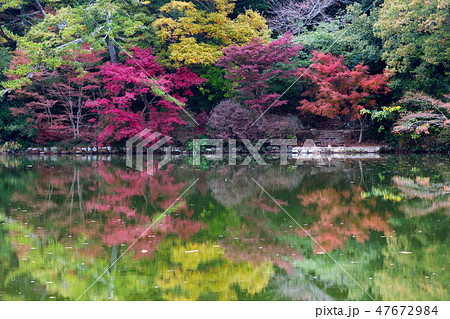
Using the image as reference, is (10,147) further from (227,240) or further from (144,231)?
(227,240)

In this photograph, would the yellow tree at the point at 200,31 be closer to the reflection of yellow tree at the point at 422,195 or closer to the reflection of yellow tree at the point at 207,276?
the reflection of yellow tree at the point at 422,195

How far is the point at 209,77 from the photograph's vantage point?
74.7ft

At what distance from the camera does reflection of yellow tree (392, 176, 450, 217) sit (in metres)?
7.72

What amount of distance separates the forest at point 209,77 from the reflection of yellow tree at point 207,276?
47.1 feet

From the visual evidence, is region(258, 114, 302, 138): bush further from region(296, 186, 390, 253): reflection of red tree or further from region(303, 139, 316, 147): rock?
region(296, 186, 390, 253): reflection of red tree

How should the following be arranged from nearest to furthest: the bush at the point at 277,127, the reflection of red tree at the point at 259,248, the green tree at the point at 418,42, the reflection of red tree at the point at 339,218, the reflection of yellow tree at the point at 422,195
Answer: the reflection of red tree at the point at 259,248 → the reflection of red tree at the point at 339,218 → the reflection of yellow tree at the point at 422,195 → the green tree at the point at 418,42 → the bush at the point at 277,127

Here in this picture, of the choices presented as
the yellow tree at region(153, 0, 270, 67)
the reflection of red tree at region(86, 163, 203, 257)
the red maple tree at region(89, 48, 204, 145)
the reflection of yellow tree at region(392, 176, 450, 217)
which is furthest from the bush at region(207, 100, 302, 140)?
the reflection of yellow tree at region(392, 176, 450, 217)

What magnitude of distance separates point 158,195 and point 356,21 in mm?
14989

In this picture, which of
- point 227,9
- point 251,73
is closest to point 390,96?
point 251,73

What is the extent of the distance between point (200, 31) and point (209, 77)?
6.70ft

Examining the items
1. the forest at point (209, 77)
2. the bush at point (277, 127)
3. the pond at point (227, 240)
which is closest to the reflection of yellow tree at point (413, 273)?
the pond at point (227, 240)

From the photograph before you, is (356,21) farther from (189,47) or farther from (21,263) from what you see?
(21,263)

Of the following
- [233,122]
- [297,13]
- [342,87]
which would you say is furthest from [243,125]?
[297,13]

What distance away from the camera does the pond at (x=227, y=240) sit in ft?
14.3
